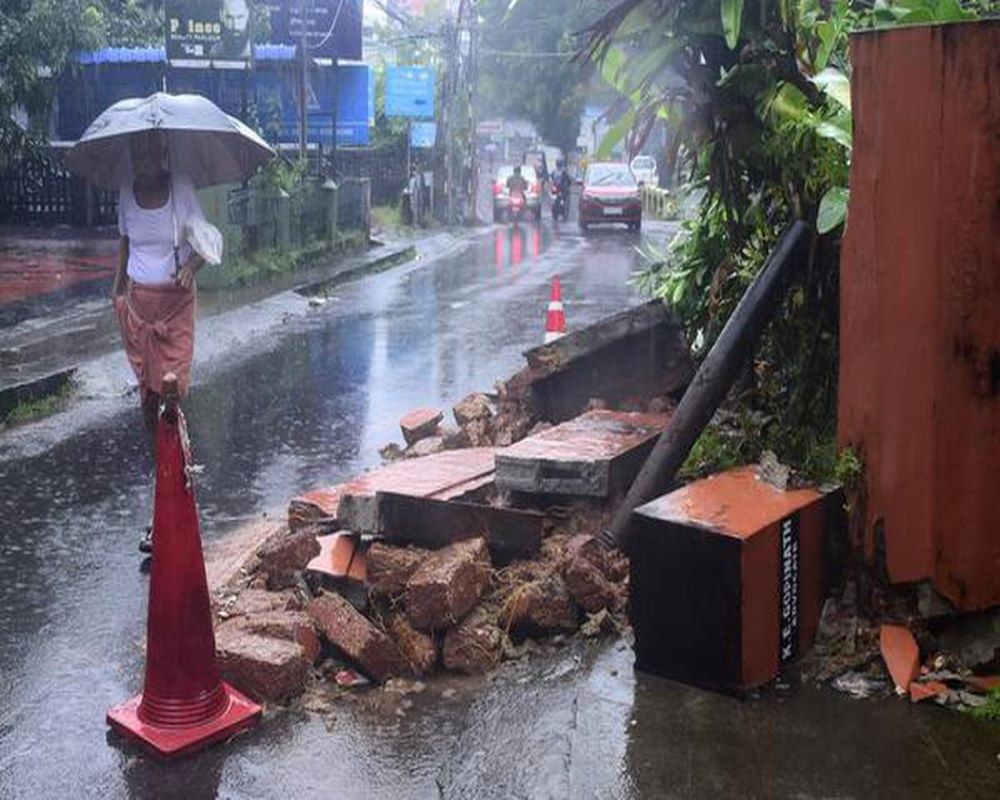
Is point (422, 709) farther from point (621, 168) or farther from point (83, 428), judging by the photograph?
point (621, 168)

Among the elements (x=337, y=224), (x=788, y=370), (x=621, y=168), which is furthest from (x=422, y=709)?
(x=621, y=168)

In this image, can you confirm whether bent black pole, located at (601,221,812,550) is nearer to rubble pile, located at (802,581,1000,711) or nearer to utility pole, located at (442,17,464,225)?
rubble pile, located at (802,581,1000,711)

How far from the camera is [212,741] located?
4176mm

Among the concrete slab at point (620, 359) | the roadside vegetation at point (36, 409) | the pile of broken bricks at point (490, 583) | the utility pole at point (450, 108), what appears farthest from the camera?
the utility pole at point (450, 108)

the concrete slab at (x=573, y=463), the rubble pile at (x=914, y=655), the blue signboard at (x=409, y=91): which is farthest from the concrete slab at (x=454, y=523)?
the blue signboard at (x=409, y=91)

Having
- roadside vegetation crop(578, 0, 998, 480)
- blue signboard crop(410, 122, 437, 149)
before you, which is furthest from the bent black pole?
blue signboard crop(410, 122, 437, 149)

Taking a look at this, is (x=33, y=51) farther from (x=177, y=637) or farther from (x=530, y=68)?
(x=530, y=68)

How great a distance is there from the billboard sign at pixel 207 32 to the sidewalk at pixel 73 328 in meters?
3.55

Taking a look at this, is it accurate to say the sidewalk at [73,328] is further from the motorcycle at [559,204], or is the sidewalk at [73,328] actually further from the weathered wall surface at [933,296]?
the motorcycle at [559,204]

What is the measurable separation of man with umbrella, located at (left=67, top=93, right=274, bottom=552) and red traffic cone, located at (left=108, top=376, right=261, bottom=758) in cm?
181

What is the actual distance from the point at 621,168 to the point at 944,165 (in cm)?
3291

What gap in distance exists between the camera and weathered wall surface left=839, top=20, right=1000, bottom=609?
13.5 feet

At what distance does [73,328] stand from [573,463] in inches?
352

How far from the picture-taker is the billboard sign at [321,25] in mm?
24031
